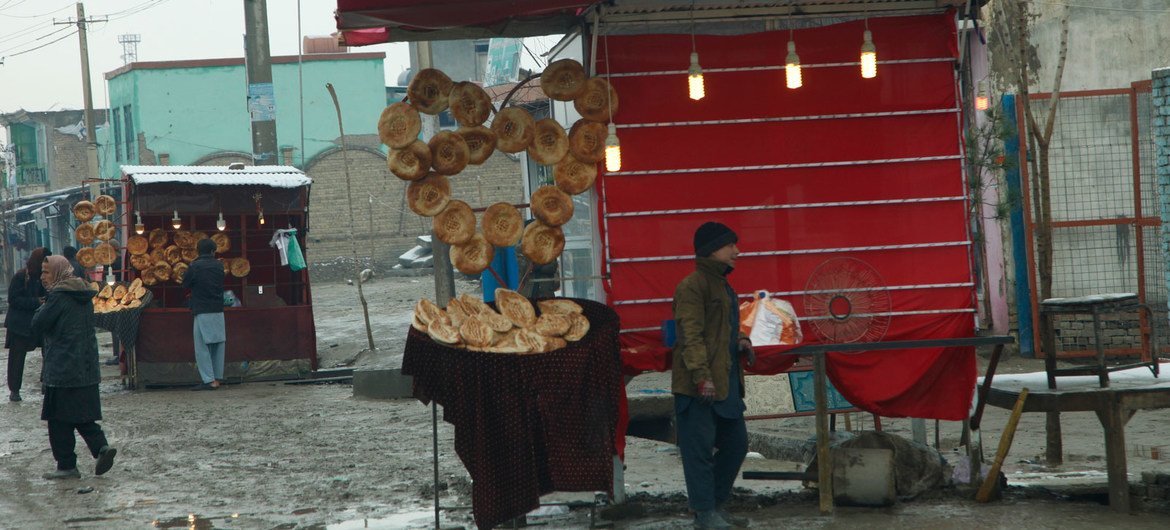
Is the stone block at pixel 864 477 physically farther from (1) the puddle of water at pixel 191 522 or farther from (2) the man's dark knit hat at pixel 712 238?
(1) the puddle of water at pixel 191 522

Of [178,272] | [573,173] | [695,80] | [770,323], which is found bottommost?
[770,323]

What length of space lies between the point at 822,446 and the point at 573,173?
225 centimetres

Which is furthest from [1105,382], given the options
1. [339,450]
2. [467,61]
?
[467,61]

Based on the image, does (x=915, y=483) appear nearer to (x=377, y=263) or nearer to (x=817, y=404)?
(x=817, y=404)

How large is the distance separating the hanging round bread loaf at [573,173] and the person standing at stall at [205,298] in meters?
9.00

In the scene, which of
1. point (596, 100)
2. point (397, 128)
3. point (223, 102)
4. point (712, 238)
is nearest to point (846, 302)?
point (712, 238)

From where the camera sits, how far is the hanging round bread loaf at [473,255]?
25.1 ft

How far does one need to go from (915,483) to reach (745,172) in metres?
2.23

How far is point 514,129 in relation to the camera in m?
7.62

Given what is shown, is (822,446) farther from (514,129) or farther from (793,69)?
(514,129)

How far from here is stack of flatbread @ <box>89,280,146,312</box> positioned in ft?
51.9

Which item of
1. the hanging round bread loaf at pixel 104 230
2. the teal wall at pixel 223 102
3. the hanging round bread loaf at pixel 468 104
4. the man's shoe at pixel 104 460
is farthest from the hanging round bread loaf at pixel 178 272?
the teal wall at pixel 223 102

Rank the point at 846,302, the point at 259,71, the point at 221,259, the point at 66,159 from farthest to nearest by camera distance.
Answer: the point at 66,159
the point at 259,71
the point at 221,259
the point at 846,302

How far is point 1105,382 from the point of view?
23.9 feet
